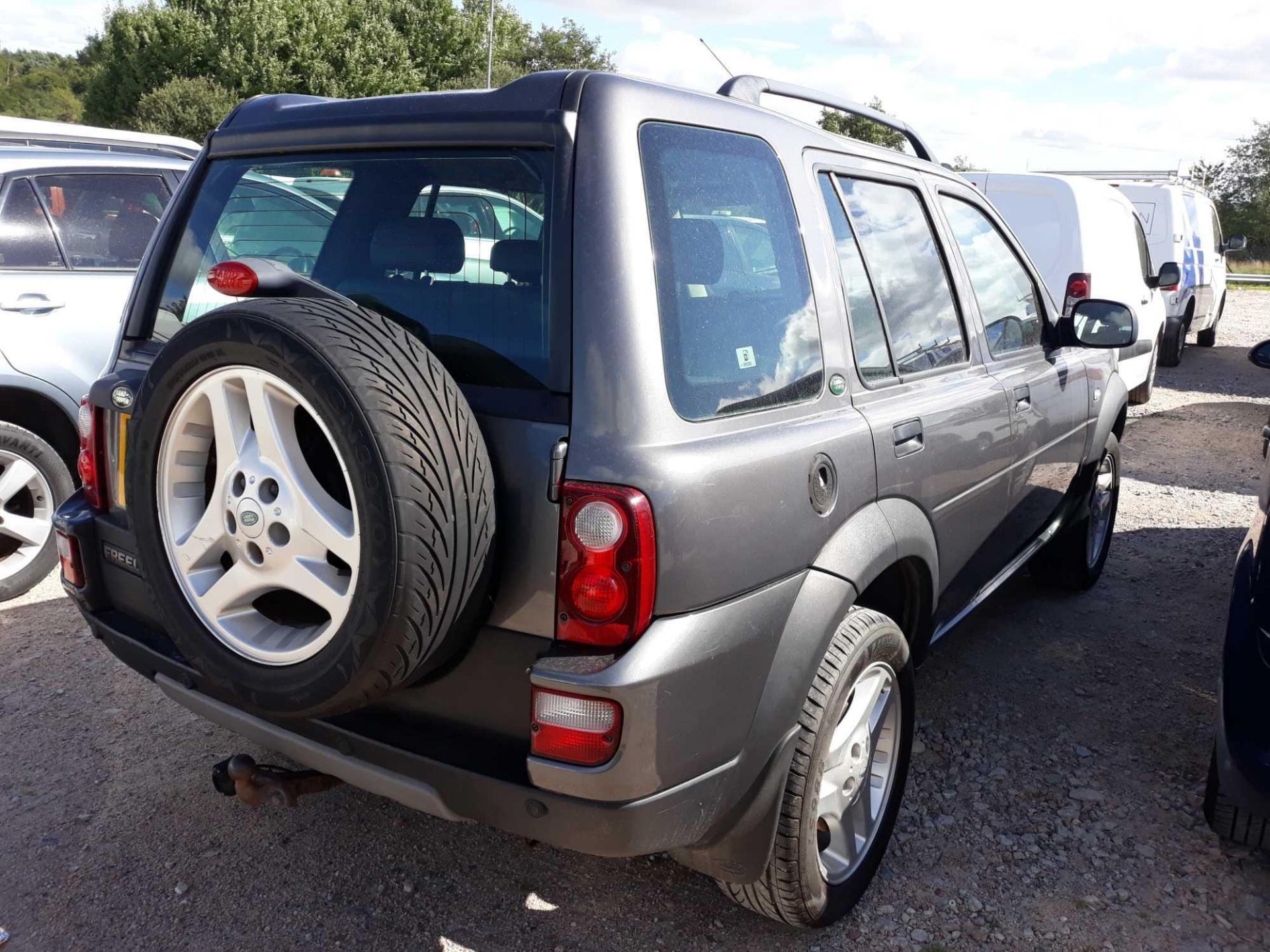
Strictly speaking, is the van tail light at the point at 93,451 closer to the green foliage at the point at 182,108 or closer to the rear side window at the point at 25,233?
the rear side window at the point at 25,233

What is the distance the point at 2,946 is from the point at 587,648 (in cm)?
171

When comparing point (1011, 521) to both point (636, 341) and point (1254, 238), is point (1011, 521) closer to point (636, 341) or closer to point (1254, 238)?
point (636, 341)

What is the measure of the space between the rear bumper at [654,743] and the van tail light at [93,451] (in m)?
0.65

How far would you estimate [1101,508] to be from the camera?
5062 mm

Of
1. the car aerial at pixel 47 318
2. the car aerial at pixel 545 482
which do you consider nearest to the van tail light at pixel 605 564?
the car aerial at pixel 545 482

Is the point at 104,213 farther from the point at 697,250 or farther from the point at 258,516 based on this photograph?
the point at 697,250

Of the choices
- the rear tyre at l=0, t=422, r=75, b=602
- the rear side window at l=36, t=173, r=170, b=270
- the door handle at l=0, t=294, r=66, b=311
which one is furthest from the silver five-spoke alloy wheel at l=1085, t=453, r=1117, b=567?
the door handle at l=0, t=294, r=66, b=311

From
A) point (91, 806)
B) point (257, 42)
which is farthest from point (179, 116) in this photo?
point (91, 806)

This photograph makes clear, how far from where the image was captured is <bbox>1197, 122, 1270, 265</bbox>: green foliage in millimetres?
54938

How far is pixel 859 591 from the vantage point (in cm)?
241

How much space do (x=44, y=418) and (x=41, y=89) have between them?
7940 cm

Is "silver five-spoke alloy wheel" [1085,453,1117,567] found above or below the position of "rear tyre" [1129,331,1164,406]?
above

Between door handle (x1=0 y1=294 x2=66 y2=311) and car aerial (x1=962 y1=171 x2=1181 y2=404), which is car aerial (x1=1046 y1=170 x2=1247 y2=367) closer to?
car aerial (x1=962 y1=171 x2=1181 y2=404)

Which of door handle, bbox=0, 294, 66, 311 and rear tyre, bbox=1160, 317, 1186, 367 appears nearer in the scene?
door handle, bbox=0, 294, 66, 311
